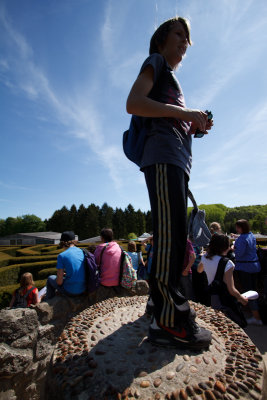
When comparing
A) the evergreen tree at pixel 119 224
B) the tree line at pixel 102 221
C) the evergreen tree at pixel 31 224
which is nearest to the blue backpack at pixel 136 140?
the tree line at pixel 102 221

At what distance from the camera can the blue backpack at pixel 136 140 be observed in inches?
86.4

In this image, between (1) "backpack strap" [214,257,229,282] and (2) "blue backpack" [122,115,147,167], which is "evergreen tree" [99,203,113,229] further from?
(2) "blue backpack" [122,115,147,167]

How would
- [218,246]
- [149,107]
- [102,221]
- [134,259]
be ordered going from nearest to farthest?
1. [149,107]
2. [218,246]
3. [134,259]
4. [102,221]

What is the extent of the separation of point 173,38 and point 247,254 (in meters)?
4.67

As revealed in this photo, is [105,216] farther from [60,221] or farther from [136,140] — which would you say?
[136,140]

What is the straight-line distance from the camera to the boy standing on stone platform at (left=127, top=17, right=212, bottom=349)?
1.86 meters

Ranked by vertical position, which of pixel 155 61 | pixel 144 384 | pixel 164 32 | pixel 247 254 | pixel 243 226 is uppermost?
pixel 164 32

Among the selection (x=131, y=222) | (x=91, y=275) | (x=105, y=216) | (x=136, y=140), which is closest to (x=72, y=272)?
(x=91, y=275)

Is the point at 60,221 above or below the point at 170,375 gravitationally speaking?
above

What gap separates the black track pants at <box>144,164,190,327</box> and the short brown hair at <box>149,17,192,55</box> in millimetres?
1311

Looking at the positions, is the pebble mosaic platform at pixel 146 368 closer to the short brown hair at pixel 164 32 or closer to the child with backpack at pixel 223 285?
the child with backpack at pixel 223 285

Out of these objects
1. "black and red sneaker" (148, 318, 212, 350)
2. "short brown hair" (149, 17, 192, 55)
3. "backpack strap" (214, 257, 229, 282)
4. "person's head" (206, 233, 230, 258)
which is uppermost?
"short brown hair" (149, 17, 192, 55)

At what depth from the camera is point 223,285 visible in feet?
10.6

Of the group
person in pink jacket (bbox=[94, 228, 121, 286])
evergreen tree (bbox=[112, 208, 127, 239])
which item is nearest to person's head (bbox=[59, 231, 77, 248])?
person in pink jacket (bbox=[94, 228, 121, 286])
